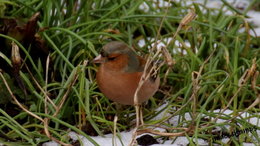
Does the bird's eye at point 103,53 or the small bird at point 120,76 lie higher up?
the bird's eye at point 103,53

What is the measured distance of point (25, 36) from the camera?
10.5 feet

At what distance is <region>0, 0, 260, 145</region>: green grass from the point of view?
2.80 m

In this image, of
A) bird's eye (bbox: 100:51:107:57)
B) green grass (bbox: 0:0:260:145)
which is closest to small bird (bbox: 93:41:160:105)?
bird's eye (bbox: 100:51:107:57)

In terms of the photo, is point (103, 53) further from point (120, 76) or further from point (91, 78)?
point (91, 78)

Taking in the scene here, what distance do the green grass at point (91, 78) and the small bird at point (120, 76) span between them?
4.3 inches

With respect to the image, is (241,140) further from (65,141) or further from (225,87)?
(65,141)

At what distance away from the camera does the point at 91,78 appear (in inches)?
129

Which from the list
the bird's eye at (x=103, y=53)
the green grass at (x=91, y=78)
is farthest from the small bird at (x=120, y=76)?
the green grass at (x=91, y=78)

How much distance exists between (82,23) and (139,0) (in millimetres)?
519

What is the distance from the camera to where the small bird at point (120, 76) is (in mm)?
2828

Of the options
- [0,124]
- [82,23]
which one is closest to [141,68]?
[82,23]

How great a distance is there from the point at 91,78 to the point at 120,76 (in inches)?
17.5

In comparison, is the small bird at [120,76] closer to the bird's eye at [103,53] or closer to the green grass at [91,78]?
the bird's eye at [103,53]

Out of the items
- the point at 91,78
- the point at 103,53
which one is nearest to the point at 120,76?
the point at 103,53
